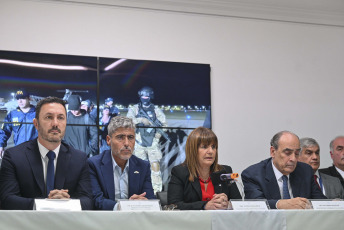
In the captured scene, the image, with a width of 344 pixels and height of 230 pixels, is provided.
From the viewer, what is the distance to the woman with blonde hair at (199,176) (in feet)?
10.8

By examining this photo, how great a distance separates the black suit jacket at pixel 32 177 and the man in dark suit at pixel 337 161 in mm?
2605

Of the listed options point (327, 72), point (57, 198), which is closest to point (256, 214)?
point (57, 198)

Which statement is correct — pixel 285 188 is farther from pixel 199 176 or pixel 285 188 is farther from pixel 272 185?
pixel 199 176

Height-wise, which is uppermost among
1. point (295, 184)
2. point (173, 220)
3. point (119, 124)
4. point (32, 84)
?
point (32, 84)

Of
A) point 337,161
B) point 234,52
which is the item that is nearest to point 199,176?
point 337,161

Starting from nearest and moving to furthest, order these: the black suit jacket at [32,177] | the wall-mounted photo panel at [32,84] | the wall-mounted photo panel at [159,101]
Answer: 1. the black suit jacket at [32,177]
2. the wall-mounted photo panel at [32,84]
3. the wall-mounted photo panel at [159,101]

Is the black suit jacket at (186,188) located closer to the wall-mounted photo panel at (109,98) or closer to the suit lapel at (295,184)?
the suit lapel at (295,184)

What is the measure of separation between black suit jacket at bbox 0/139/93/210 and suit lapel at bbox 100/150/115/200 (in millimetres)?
147

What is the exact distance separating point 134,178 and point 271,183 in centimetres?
94

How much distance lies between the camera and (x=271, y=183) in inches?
138

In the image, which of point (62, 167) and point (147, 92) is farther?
point (147, 92)

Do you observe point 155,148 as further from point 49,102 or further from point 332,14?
point 332,14

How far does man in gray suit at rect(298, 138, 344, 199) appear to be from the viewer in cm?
427

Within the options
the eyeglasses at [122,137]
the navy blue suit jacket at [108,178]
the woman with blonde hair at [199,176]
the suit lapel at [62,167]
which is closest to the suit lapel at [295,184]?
the woman with blonde hair at [199,176]
